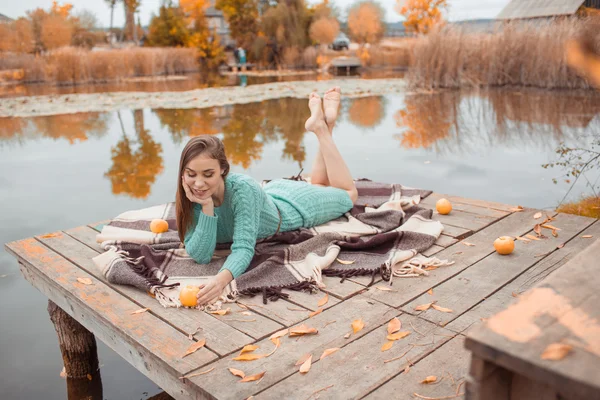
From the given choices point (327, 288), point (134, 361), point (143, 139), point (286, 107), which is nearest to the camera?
point (134, 361)

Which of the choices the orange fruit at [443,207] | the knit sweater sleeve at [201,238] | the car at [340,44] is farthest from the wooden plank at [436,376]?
the car at [340,44]

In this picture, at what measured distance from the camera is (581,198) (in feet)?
14.7

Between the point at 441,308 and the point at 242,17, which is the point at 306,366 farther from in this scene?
the point at 242,17

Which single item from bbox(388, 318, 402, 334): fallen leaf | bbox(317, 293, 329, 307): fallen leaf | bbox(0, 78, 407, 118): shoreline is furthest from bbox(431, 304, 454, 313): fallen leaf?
bbox(0, 78, 407, 118): shoreline

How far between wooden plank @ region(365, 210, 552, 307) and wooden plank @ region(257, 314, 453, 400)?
27 centimetres

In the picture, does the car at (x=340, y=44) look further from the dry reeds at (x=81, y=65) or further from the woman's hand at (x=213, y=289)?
the woman's hand at (x=213, y=289)

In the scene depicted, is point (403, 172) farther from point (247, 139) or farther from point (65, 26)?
point (65, 26)

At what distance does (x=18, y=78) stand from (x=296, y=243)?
19.1m

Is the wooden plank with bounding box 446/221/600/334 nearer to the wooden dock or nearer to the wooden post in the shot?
the wooden dock

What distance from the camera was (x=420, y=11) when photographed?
2350 cm

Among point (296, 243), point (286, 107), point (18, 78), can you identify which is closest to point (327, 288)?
point (296, 243)

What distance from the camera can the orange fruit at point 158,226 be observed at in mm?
3188

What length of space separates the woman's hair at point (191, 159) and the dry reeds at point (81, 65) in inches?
648

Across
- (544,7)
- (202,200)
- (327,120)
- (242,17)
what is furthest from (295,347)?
(242,17)
